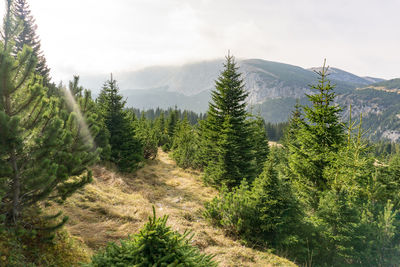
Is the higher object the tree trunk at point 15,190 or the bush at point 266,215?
the tree trunk at point 15,190

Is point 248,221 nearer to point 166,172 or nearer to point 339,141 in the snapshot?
point 339,141

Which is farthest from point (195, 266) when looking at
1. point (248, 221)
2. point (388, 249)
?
point (388, 249)

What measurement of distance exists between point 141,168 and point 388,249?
17.2 meters

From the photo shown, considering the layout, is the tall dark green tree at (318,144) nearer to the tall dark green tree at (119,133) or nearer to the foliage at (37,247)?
the foliage at (37,247)

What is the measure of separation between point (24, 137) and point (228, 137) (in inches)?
508

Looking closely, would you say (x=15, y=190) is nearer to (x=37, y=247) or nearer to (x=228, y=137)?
(x=37, y=247)

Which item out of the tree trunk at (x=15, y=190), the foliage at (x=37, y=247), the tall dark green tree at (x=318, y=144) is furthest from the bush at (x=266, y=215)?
the tree trunk at (x=15, y=190)

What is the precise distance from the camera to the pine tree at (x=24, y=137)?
124 inches

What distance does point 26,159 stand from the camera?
361cm

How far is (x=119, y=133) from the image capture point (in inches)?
629

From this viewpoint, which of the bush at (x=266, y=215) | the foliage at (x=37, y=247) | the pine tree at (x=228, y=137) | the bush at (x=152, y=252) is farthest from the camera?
the pine tree at (x=228, y=137)

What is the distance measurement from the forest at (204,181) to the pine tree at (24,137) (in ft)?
0.06

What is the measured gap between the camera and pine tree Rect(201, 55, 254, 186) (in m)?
15.1

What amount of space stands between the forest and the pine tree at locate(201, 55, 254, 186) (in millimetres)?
104
